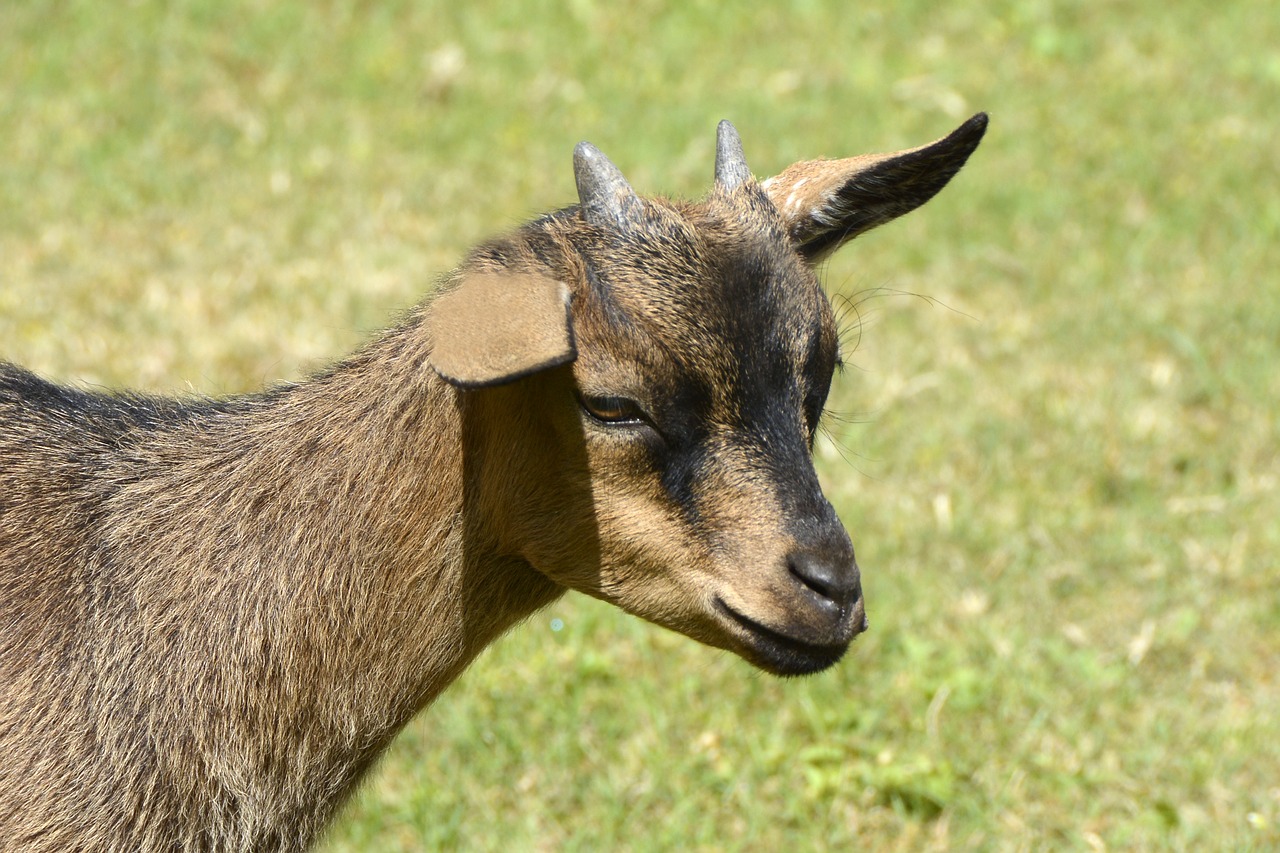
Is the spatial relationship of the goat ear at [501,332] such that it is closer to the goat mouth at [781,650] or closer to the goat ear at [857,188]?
the goat mouth at [781,650]

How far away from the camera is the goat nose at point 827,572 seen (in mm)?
3092

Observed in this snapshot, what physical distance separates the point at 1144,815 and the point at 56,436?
3516 millimetres

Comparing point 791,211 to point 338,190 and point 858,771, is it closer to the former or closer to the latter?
point 858,771

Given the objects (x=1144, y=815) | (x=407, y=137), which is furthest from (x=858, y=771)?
(x=407, y=137)

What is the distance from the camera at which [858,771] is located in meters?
5.12

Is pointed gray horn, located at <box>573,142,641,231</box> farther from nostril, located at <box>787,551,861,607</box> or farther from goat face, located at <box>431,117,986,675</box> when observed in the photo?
nostril, located at <box>787,551,861,607</box>

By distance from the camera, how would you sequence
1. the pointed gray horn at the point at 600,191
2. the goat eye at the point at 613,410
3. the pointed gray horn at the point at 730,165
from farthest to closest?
the pointed gray horn at the point at 730,165 → the pointed gray horn at the point at 600,191 → the goat eye at the point at 613,410

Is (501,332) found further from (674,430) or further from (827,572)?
(827,572)

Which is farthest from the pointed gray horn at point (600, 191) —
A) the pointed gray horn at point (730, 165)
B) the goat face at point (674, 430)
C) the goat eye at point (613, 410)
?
the goat eye at point (613, 410)

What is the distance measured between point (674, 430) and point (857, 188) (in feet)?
3.09

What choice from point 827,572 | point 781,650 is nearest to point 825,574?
point 827,572

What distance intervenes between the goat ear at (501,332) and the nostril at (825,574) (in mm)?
670

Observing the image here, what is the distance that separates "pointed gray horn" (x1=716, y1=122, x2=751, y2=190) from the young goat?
0.01m

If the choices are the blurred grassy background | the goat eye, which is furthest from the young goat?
the blurred grassy background
